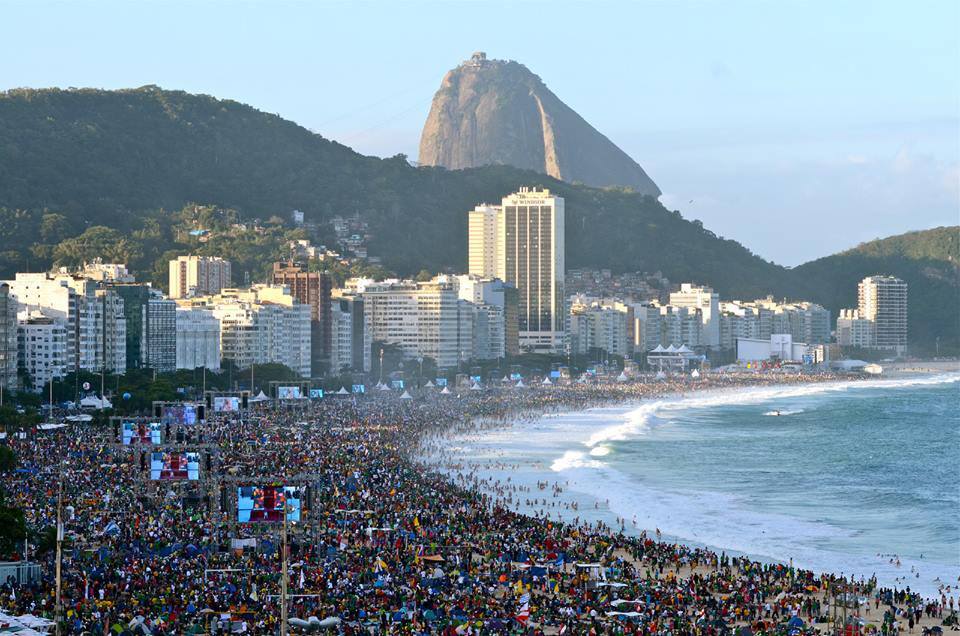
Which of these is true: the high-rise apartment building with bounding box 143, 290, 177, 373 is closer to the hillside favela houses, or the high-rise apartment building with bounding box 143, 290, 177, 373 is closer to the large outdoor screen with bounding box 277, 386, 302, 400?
the hillside favela houses

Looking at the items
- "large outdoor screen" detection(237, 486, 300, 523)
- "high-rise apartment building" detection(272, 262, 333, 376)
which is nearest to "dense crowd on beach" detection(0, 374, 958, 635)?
"large outdoor screen" detection(237, 486, 300, 523)

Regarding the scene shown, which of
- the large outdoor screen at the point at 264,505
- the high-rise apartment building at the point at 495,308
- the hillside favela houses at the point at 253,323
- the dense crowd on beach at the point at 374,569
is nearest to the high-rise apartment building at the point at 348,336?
the hillside favela houses at the point at 253,323

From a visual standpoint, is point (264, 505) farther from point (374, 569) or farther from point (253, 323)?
point (253, 323)

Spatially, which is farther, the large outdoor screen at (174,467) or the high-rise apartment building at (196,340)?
the high-rise apartment building at (196,340)

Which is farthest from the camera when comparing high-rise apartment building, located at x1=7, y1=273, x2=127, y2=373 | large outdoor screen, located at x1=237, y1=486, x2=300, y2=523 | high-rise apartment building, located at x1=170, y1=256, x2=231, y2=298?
high-rise apartment building, located at x1=170, y1=256, x2=231, y2=298

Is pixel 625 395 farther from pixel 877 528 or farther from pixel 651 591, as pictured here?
pixel 651 591

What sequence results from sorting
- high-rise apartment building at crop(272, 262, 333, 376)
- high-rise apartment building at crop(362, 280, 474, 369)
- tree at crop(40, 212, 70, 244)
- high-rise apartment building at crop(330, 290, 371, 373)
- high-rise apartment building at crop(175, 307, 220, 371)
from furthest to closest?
1. tree at crop(40, 212, 70, 244)
2. high-rise apartment building at crop(362, 280, 474, 369)
3. high-rise apartment building at crop(330, 290, 371, 373)
4. high-rise apartment building at crop(272, 262, 333, 376)
5. high-rise apartment building at crop(175, 307, 220, 371)

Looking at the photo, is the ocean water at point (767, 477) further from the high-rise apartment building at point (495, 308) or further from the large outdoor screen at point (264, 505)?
the high-rise apartment building at point (495, 308)

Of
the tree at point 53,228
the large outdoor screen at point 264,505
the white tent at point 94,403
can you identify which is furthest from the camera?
the tree at point 53,228
